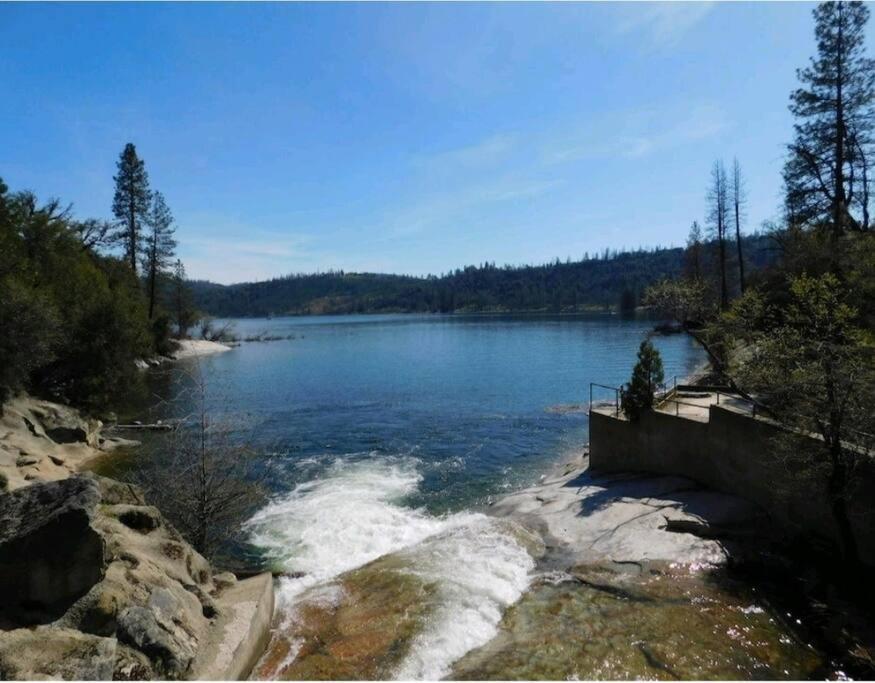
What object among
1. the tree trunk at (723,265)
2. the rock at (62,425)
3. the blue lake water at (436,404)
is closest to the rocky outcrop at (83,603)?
the blue lake water at (436,404)

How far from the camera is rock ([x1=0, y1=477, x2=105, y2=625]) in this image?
701 centimetres

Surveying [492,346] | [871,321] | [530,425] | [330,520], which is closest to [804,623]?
[871,321]

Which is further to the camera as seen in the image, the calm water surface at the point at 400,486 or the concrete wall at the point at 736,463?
the concrete wall at the point at 736,463

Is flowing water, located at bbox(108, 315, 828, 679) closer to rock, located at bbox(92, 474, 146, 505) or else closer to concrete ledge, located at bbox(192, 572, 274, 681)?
concrete ledge, located at bbox(192, 572, 274, 681)

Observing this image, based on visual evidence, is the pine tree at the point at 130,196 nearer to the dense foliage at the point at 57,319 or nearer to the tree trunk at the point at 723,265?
the dense foliage at the point at 57,319

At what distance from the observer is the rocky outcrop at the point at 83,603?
250 inches

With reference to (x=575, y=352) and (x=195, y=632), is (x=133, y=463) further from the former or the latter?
(x=575, y=352)

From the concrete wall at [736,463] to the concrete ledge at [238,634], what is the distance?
1122 centimetres

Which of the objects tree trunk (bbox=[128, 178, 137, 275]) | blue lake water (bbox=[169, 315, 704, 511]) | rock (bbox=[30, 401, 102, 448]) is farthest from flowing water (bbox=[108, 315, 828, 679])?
tree trunk (bbox=[128, 178, 137, 275])

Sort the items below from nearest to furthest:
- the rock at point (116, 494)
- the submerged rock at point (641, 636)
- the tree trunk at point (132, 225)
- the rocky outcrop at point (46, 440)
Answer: the submerged rock at point (641, 636) < the rock at point (116, 494) < the rocky outcrop at point (46, 440) < the tree trunk at point (132, 225)

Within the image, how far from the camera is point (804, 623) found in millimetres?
9875

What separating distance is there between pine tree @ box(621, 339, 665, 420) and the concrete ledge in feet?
42.8

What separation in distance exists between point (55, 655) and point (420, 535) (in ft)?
34.6

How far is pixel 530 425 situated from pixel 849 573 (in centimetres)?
1917
